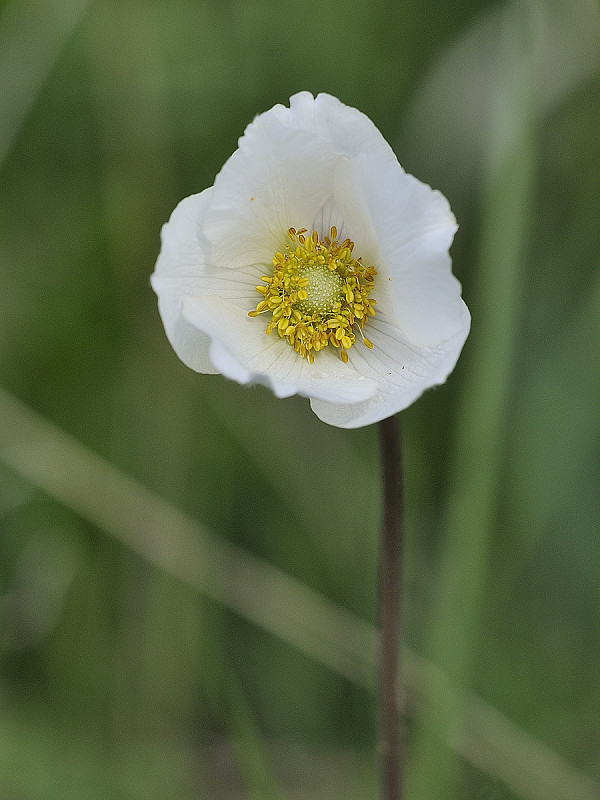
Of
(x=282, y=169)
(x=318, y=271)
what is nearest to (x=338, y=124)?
(x=282, y=169)

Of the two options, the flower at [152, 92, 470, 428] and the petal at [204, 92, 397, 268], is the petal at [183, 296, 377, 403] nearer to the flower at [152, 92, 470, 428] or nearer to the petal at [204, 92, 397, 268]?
the flower at [152, 92, 470, 428]

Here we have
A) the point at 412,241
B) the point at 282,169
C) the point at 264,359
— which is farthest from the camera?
the point at 264,359

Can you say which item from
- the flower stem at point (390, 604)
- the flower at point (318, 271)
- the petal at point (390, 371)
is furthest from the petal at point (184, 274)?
the flower stem at point (390, 604)

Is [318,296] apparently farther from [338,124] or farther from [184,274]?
[338,124]

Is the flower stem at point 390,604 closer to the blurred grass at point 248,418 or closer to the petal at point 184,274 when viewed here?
the petal at point 184,274

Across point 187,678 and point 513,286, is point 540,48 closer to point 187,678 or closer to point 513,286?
point 513,286
